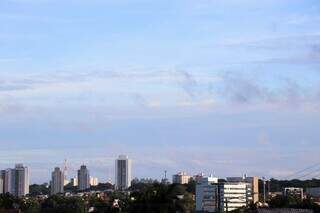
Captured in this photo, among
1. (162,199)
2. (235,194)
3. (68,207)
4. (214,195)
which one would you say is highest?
(235,194)

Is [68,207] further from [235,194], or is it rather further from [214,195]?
[235,194]

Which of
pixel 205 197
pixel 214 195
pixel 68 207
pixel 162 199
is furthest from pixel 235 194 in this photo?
pixel 162 199

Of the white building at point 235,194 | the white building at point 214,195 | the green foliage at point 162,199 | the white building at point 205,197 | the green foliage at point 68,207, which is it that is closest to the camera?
the green foliage at point 162,199

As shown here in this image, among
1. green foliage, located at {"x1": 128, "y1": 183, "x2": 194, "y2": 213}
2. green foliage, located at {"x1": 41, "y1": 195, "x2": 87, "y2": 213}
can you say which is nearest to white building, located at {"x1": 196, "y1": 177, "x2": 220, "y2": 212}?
green foliage, located at {"x1": 41, "y1": 195, "x2": 87, "y2": 213}

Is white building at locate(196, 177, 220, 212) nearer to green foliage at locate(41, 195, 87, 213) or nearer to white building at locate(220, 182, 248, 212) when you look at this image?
white building at locate(220, 182, 248, 212)

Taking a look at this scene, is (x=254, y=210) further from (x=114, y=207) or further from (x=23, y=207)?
(x=23, y=207)

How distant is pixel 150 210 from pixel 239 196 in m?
96.1

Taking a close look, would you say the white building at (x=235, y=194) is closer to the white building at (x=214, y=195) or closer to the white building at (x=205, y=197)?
the white building at (x=214, y=195)

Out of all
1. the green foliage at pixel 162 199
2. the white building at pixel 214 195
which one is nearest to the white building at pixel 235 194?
the white building at pixel 214 195

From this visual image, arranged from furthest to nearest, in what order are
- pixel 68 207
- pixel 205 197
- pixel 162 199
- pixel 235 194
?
pixel 205 197 < pixel 235 194 < pixel 68 207 < pixel 162 199

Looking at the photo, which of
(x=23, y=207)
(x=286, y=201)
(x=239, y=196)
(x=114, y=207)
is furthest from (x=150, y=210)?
(x=239, y=196)

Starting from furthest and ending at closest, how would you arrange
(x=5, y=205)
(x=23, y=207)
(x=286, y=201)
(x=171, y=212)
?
(x=23, y=207) < (x=286, y=201) < (x=5, y=205) < (x=171, y=212)

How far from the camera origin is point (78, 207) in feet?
461

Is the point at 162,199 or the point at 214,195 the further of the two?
the point at 214,195
